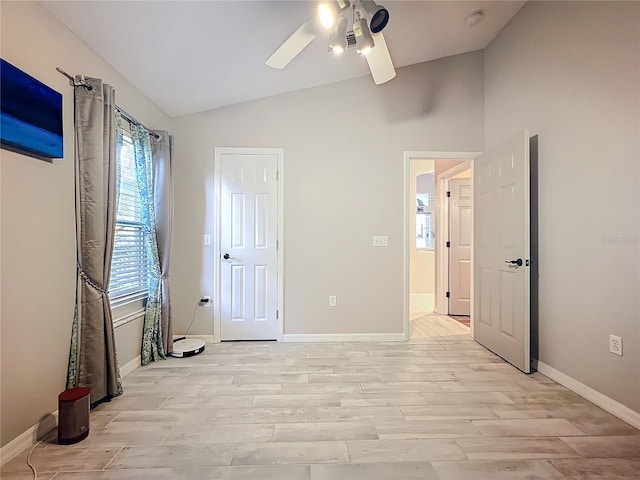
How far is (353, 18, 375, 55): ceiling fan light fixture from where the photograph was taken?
1.79 meters

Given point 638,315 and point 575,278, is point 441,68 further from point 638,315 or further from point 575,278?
point 638,315

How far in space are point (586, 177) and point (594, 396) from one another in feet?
4.93

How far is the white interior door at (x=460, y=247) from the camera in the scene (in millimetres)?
4781

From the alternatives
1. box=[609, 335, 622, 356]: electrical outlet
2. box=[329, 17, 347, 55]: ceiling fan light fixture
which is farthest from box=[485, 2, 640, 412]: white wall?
box=[329, 17, 347, 55]: ceiling fan light fixture

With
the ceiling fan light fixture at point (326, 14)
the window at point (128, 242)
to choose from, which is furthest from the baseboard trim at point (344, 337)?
the ceiling fan light fixture at point (326, 14)

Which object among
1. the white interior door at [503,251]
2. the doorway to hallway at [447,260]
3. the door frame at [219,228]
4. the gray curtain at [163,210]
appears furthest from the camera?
the doorway to hallway at [447,260]

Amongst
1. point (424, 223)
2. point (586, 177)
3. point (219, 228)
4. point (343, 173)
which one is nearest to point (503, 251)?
point (586, 177)

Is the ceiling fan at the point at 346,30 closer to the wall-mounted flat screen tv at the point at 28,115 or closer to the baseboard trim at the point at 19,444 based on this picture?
the wall-mounted flat screen tv at the point at 28,115

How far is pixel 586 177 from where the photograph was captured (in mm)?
2311

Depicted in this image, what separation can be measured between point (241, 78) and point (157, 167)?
3.71 ft

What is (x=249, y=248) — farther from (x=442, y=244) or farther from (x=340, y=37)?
(x=442, y=244)

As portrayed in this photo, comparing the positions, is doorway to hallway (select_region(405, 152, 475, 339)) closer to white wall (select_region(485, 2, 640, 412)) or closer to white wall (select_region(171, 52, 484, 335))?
white wall (select_region(171, 52, 484, 335))

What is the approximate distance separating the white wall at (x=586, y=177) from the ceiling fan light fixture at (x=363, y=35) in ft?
5.34

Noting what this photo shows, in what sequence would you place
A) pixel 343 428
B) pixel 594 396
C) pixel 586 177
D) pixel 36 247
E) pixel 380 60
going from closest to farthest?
1. pixel 36 247
2. pixel 343 428
3. pixel 380 60
4. pixel 594 396
5. pixel 586 177
